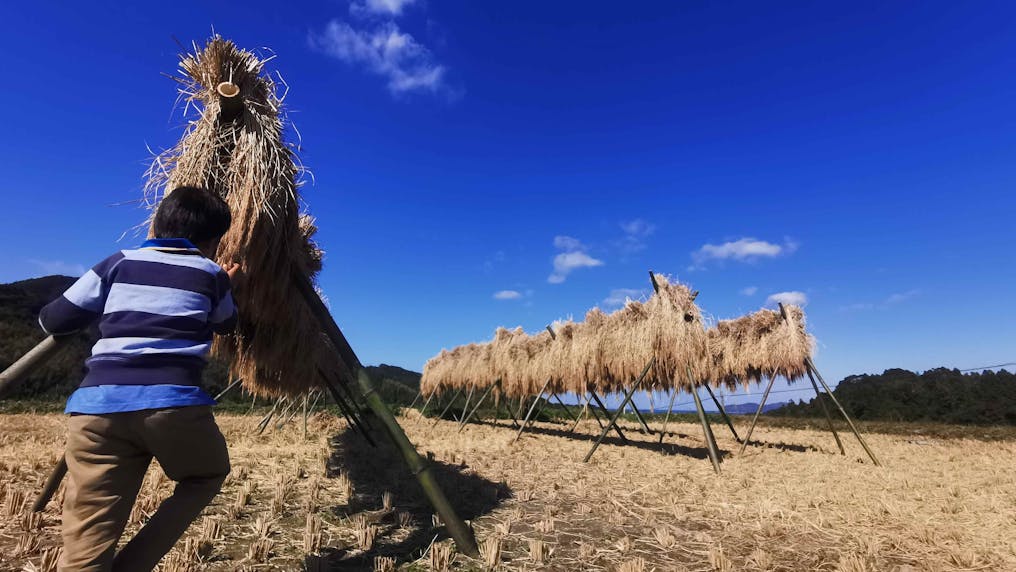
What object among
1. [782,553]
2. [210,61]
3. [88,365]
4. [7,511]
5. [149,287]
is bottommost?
[782,553]

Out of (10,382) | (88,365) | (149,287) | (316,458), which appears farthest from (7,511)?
(316,458)

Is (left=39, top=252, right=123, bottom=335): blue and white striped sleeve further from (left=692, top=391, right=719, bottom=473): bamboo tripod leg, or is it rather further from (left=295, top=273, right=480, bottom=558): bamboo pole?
(left=692, top=391, right=719, bottom=473): bamboo tripod leg

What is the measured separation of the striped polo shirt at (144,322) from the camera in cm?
184

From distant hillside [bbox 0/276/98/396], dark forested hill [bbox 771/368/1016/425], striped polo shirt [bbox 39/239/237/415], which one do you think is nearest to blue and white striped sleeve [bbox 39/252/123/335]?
striped polo shirt [bbox 39/239/237/415]

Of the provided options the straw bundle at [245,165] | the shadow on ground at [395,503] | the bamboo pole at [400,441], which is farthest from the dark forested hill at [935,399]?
the straw bundle at [245,165]

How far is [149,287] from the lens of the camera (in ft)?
6.45

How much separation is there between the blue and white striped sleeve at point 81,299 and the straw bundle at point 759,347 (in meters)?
11.7

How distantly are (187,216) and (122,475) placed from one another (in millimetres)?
1151

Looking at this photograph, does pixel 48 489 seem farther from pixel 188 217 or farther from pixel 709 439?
pixel 709 439

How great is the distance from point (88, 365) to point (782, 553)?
4.16 m

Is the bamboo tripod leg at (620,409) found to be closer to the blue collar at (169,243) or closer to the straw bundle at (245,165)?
the straw bundle at (245,165)

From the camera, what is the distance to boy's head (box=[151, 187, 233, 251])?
2.18 meters

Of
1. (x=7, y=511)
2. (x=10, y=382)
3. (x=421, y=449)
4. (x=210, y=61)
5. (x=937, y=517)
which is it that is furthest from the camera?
(x=421, y=449)

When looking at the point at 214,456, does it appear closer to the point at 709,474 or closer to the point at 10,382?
the point at 10,382
